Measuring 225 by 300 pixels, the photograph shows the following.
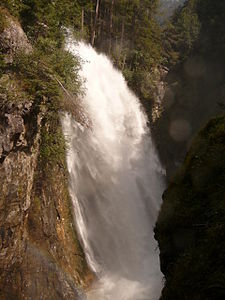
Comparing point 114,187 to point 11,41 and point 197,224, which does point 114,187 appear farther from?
point 197,224

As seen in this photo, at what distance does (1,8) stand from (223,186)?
38.4ft

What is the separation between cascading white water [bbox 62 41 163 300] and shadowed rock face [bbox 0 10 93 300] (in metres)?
1.94

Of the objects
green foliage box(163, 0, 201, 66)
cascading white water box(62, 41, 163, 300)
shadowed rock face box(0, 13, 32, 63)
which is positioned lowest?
cascading white water box(62, 41, 163, 300)

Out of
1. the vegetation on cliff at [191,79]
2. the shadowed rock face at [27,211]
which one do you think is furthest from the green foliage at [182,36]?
the shadowed rock face at [27,211]

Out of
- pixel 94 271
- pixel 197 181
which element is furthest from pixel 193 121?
pixel 197 181

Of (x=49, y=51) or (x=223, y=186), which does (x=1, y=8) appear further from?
(x=223, y=186)

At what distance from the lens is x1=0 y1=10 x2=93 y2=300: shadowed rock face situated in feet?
→ 37.3

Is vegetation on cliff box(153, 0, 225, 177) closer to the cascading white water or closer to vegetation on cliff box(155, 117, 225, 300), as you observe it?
the cascading white water

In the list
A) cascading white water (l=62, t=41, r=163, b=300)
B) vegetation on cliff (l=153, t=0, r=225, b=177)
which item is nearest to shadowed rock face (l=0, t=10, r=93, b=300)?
cascading white water (l=62, t=41, r=163, b=300)

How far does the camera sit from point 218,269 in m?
4.83

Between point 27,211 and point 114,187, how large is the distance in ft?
Answer: 25.0

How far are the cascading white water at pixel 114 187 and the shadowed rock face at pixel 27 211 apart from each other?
194 centimetres

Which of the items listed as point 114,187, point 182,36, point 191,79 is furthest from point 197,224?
point 182,36

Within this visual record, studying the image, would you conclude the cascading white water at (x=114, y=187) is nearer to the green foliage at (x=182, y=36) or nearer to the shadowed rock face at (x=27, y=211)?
the shadowed rock face at (x=27, y=211)
